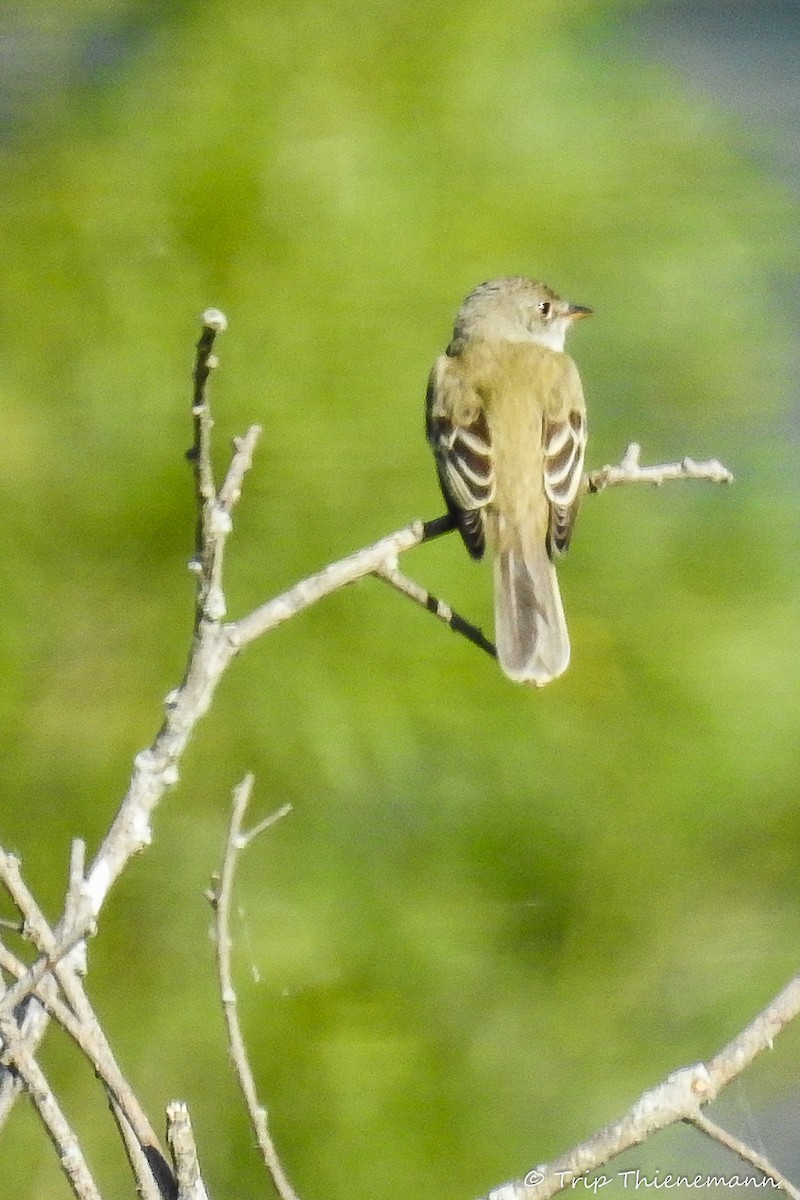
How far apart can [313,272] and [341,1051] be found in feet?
4.65

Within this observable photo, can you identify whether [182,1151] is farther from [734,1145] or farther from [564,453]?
[564,453]

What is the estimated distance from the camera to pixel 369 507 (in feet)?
10.3

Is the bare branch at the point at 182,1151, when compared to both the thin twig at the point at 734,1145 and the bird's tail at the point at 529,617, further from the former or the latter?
the bird's tail at the point at 529,617

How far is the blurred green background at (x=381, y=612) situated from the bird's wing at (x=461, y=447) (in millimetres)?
85

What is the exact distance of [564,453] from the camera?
3195 mm

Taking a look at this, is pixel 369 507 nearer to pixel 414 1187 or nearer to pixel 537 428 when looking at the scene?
pixel 537 428

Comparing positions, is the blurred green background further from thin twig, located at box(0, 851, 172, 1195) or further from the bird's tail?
thin twig, located at box(0, 851, 172, 1195)

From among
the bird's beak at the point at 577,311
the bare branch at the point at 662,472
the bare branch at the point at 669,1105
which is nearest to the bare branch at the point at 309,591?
the bare branch at the point at 662,472

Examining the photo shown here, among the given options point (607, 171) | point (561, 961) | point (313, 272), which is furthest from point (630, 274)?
point (561, 961)

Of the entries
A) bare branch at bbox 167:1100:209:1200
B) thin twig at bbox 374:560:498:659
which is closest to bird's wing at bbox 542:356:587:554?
thin twig at bbox 374:560:498:659

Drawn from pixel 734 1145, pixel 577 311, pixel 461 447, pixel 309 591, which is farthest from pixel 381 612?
pixel 734 1145

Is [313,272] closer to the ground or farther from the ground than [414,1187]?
farther from the ground

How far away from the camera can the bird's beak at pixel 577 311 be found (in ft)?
11.0

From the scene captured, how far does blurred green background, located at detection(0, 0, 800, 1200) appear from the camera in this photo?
9.82ft
